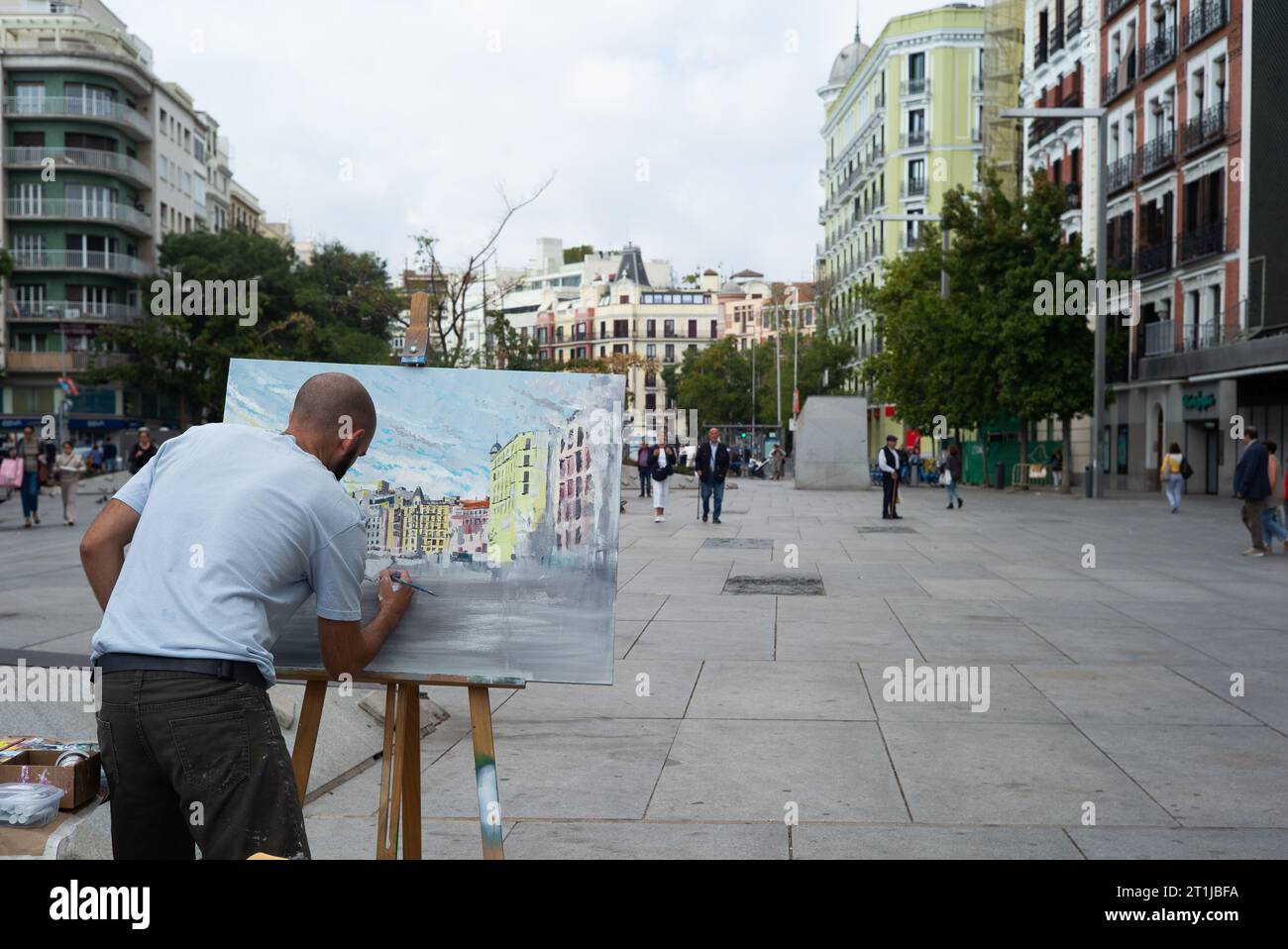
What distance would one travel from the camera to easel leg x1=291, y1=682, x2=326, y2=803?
464 cm

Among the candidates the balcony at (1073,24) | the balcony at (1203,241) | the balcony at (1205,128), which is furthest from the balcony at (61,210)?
the balcony at (1203,241)

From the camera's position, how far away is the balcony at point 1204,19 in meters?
39.0

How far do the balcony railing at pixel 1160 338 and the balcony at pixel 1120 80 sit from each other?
7910 mm

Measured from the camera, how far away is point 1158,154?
144 ft

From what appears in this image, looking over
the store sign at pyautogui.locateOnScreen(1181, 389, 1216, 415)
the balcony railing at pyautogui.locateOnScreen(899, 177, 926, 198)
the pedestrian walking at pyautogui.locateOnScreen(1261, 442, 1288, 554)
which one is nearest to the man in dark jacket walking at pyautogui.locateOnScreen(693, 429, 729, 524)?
the pedestrian walking at pyautogui.locateOnScreen(1261, 442, 1288, 554)

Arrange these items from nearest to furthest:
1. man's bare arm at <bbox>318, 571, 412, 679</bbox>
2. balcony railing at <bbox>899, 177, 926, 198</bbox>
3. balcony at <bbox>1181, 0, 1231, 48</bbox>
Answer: man's bare arm at <bbox>318, 571, 412, 679</bbox> → balcony at <bbox>1181, 0, 1231, 48</bbox> → balcony railing at <bbox>899, 177, 926, 198</bbox>

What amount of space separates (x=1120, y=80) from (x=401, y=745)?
47526 mm

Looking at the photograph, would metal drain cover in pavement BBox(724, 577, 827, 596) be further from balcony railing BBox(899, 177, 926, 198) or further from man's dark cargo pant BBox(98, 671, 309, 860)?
balcony railing BBox(899, 177, 926, 198)

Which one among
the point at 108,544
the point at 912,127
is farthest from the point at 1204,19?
the point at 108,544

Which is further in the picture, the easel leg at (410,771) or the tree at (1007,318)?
the tree at (1007,318)

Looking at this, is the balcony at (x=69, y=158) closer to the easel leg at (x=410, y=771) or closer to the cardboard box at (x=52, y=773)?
the cardboard box at (x=52, y=773)

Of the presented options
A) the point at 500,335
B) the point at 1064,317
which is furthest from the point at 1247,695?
the point at 1064,317

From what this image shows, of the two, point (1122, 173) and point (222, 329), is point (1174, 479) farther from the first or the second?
Answer: point (222, 329)

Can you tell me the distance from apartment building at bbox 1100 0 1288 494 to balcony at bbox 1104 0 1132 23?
0.07 metres
